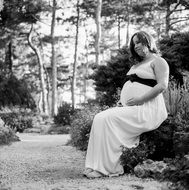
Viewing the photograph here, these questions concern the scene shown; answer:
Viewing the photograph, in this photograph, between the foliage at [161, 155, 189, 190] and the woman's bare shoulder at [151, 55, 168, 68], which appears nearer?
the foliage at [161, 155, 189, 190]

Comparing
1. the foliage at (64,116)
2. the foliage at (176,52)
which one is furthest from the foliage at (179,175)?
the foliage at (64,116)

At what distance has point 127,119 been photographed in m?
4.81

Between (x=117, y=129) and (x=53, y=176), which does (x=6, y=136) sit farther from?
(x=117, y=129)

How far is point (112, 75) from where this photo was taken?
→ 11141 mm

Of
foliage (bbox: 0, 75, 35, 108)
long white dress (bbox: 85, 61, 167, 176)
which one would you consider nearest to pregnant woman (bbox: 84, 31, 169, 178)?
long white dress (bbox: 85, 61, 167, 176)

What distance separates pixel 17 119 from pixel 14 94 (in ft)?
12.8

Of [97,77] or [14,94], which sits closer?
[97,77]

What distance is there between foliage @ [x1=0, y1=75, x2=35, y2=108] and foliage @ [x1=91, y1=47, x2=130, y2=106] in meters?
11.7

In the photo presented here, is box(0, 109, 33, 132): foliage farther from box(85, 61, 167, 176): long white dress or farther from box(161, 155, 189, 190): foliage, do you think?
box(161, 155, 189, 190): foliage

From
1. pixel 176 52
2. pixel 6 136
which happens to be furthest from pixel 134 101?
pixel 176 52

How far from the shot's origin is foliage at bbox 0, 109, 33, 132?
18.9m

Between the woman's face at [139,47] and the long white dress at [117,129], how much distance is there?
0.61ft

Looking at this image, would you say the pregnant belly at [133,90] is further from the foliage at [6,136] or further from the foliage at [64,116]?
the foliage at [64,116]

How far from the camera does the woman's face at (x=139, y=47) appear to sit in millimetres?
5016
